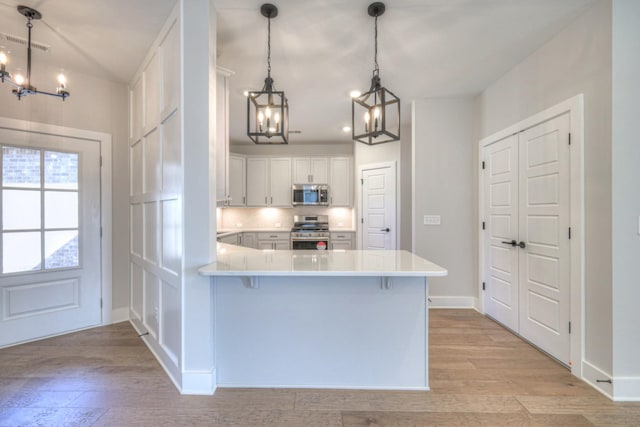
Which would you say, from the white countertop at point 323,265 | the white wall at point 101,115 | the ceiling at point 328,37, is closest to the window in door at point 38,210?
the white wall at point 101,115

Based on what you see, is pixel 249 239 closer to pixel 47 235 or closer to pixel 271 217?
pixel 271 217

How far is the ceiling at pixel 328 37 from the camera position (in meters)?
2.13

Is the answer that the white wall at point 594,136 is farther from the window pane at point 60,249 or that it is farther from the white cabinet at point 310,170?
the window pane at point 60,249

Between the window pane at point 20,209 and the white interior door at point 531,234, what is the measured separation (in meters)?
4.60

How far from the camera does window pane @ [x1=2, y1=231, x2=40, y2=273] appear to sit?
8.86 feet

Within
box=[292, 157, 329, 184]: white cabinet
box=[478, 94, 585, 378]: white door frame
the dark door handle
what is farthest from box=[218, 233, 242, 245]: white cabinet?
box=[478, 94, 585, 378]: white door frame

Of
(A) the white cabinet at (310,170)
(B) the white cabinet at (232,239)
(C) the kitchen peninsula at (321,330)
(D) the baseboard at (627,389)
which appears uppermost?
(A) the white cabinet at (310,170)

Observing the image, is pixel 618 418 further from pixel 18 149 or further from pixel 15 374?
pixel 18 149

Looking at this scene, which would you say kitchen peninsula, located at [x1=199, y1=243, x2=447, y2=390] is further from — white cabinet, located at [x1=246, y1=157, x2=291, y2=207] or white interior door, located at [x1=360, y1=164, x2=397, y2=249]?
white cabinet, located at [x1=246, y1=157, x2=291, y2=207]

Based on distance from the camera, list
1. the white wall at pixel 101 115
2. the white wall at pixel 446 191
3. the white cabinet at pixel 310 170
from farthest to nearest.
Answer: the white cabinet at pixel 310 170 → the white wall at pixel 446 191 → the white wall at pixel 101 115

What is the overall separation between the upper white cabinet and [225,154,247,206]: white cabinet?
3.39m

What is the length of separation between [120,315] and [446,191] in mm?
4069

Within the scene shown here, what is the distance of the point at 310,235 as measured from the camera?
5.73 m

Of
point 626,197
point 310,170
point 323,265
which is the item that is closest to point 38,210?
point 323,265
